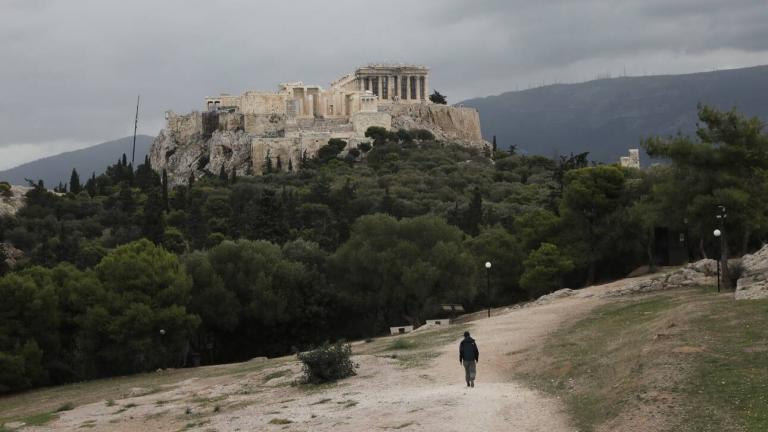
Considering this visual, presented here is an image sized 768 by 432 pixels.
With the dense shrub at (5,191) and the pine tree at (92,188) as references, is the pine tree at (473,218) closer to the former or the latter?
the dense shrub at (5,191)

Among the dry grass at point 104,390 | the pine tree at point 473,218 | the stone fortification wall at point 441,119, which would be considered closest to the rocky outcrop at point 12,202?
the pine tree at point 473,218

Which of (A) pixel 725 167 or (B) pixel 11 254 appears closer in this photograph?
(A) pixel 725 167

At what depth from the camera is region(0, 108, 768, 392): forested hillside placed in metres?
39.6

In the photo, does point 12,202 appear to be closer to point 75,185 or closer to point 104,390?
point 75,185

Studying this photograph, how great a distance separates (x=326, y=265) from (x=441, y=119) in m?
93.2

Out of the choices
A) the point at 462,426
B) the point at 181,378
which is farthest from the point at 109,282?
the point at 462,426

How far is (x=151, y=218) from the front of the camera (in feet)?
229

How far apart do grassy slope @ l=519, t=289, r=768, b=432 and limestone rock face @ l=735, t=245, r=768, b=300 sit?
0.73 metres

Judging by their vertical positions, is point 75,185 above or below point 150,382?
above

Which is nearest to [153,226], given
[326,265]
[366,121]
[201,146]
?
[326,265]

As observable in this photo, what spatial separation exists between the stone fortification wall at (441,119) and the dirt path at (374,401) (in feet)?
342

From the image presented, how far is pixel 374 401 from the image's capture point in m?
24.6

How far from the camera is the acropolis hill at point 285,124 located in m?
126

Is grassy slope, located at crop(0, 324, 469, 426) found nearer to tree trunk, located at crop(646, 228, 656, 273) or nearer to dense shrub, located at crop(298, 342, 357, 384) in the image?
dense shrub, located at crop(298, 342, 357, 384)
